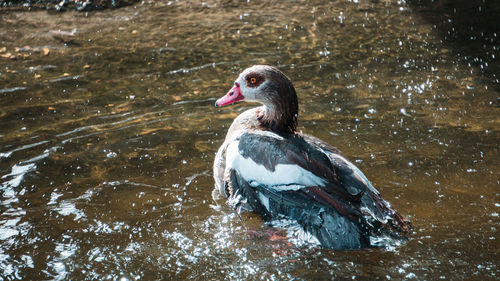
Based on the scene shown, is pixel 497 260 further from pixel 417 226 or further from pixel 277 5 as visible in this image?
pixel 277 5

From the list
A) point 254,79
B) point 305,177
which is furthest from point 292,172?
point 254,79

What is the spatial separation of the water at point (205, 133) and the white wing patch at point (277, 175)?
421 millimetres

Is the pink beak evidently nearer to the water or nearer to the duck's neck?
the duck's neck

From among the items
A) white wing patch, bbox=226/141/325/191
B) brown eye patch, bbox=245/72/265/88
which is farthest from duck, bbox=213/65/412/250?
brown eye patch, bbox=245/72/265/88

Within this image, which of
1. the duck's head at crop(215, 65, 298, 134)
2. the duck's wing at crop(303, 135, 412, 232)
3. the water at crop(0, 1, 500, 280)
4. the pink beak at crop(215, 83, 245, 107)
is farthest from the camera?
the pink beak at crop(215, 83, 245, 107)

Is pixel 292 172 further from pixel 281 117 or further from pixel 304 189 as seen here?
pixel 281 117

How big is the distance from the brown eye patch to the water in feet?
2.96

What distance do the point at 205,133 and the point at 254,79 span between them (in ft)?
3.75

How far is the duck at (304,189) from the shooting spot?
148 inches

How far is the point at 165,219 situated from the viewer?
13.9 feet

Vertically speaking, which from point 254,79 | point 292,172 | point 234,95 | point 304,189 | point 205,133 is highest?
point 254,79

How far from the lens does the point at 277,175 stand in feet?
12.8

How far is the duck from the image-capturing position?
3.75m

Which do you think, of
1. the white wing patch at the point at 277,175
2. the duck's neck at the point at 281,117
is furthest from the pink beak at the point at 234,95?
the white wing patch at the point at 277,175
